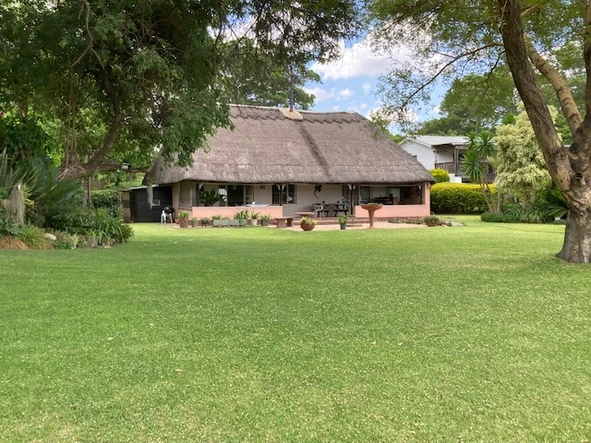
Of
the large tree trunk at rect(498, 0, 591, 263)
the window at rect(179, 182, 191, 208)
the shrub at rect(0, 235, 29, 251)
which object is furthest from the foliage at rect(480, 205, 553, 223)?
the shrub at rect(0, 235, 29, 251)

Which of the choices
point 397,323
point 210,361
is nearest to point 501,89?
point 397,323

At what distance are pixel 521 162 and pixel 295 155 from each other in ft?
38.3

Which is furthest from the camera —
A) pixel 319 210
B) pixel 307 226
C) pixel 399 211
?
pixel 319 210

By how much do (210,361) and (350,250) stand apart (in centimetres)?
780

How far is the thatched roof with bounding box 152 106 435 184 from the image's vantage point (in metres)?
24.3

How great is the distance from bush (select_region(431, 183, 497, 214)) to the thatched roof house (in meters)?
4.19

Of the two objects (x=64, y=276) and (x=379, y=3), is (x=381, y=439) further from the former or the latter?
(x=379, y=3)

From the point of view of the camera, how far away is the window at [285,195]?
2667 cm

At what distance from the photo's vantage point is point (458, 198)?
3219 cm

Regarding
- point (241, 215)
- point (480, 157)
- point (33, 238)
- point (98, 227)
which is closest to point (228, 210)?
point (241, 215)

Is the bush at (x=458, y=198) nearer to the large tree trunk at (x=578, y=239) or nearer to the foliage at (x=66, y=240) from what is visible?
the large tree trunk at (x=578, y=239)

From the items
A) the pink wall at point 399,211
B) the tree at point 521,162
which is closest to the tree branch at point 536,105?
the tree at point 521,162

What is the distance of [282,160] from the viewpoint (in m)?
25.8

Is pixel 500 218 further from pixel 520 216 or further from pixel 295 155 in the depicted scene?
pixel 295 155
